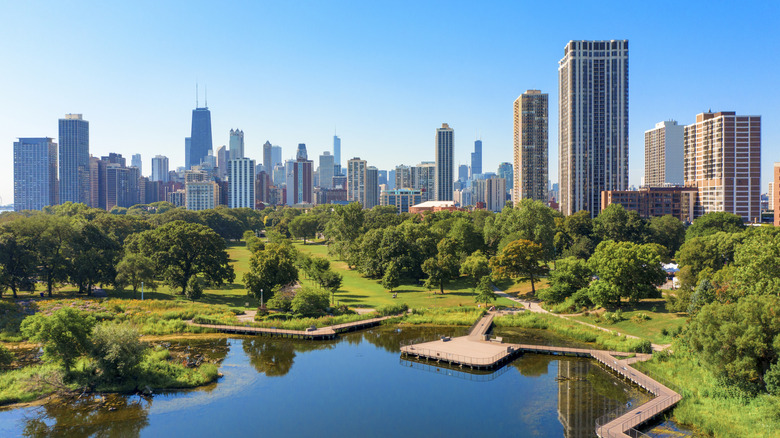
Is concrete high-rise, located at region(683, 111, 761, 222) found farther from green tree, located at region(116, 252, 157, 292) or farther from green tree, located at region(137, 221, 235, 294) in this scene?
green tree, located at region(116, 252, 157, 292)

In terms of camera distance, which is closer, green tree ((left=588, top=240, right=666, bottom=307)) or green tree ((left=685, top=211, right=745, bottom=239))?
green tree ((left=588, top=240, right=666, bottom=307))

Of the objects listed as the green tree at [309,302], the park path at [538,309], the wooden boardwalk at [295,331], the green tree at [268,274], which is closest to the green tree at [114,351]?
the wooden boardwalk at [295,331]

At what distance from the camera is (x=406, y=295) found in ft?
250

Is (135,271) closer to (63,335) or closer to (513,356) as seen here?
(63,335)

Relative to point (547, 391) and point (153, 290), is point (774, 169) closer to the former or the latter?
point (547, 391)

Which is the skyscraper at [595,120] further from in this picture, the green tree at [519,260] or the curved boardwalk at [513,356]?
the curved boardwalk at [513,356]

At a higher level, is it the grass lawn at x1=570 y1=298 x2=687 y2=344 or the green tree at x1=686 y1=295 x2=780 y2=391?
the green tree at x1=686 y1=295 x2=780 y2=391

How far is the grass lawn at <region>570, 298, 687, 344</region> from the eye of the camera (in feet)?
169

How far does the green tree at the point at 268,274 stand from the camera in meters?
65.1

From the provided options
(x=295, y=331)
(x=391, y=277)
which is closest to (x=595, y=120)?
(x=391, y=277)

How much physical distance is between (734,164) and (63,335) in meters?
168

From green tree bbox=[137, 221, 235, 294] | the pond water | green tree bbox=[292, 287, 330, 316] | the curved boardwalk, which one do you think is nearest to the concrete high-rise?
the curved boardwalk

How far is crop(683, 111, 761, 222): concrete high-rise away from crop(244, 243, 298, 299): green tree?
137141 mm

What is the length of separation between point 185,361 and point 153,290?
31.1 meters
